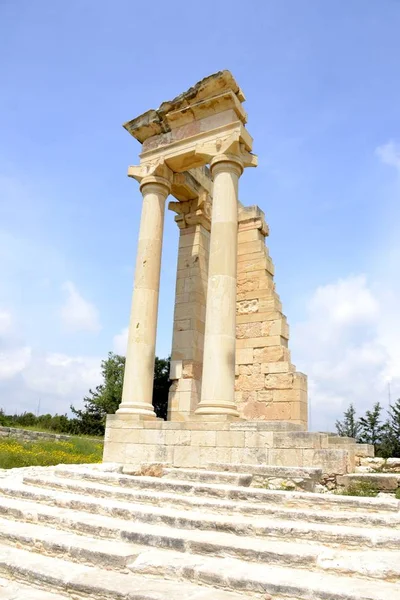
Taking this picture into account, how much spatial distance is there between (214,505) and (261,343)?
10734 mm

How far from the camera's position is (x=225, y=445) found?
39.9 feet

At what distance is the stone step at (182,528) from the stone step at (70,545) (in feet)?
0.45

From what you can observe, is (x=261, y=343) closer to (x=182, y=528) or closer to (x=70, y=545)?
(x=182, y=528)

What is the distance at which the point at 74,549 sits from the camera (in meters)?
5.21


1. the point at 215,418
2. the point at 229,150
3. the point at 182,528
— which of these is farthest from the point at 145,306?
the point at 182,528

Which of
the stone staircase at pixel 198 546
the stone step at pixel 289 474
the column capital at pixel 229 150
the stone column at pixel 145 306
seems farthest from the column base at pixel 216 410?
the column capital at pixel 229 150

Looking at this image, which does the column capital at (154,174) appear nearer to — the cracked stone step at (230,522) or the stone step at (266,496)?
the stone step at (266,496)

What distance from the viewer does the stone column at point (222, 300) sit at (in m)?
13.2

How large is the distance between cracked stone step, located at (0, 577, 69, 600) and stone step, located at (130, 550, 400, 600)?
2.64 ft

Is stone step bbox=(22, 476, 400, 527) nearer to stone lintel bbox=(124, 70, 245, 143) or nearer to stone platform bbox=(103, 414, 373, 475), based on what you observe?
stone platform bbox=(103, 414, 373, 475)

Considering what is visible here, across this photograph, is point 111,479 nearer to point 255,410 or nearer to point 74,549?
point 74,549

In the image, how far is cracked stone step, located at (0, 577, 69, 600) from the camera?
4461mm

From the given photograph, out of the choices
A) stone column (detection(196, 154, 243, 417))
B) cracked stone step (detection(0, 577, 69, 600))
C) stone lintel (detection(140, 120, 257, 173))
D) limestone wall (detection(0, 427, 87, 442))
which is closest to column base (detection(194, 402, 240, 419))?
stone column (detection(196, 154, 243, 417))

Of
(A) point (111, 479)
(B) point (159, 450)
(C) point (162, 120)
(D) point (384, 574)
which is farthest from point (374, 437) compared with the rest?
(D) point (384, 574)
